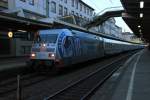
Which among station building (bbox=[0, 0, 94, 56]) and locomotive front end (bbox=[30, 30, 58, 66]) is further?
station building (bbox=[0, 0, 94, 56])

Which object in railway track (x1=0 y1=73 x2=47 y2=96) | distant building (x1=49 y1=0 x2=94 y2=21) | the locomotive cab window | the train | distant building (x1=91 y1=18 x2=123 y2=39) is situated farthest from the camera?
distant building (x1=91 y1=18 x2=123 y2=39)

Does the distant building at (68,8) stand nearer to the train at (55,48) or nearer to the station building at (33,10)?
the station building at (33,10)

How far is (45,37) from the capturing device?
71.5ft

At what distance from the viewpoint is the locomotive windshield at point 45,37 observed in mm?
21436

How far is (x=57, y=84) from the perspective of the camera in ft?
58.3

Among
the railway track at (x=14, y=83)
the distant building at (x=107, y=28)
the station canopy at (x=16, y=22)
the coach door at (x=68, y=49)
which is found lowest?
the railway track at (x=14, y=83)

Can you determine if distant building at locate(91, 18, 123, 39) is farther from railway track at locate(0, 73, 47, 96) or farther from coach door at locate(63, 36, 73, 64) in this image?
railway track at locate(0, 73, 47, 96)

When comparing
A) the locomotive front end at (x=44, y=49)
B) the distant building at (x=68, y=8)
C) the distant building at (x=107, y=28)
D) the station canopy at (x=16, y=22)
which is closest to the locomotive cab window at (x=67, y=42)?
the locomotive front end at (x=44, y=49)

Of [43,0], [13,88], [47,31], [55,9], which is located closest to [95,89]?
[13,88]

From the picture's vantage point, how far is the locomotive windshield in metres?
21.4

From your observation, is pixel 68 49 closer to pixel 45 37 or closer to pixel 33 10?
pixel 45 37

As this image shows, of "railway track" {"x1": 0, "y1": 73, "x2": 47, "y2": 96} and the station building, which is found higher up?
the station building

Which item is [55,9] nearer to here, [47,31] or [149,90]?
[47,31]

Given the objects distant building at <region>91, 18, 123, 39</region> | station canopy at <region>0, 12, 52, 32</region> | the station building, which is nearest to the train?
station canopy at <region>0, 12, 52, 32</region>
